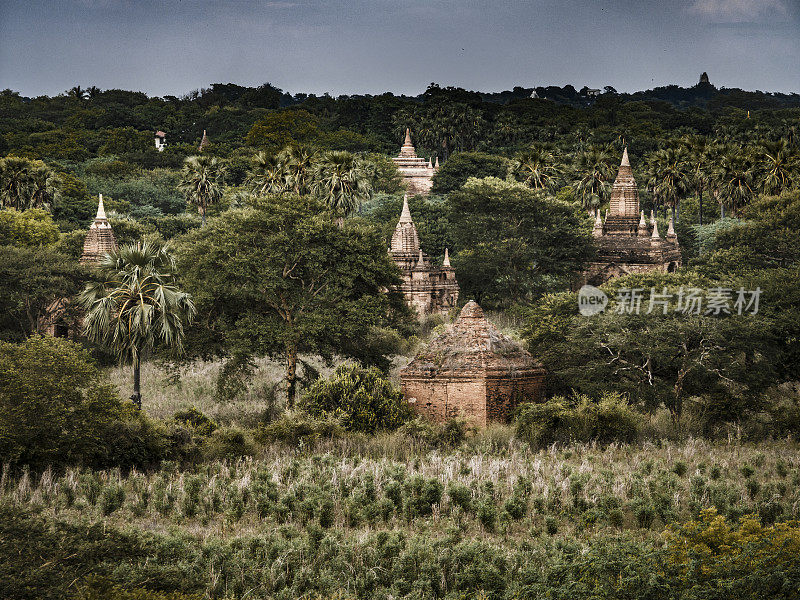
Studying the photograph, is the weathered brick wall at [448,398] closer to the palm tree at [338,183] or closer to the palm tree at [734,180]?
the palm tree at [338,183]

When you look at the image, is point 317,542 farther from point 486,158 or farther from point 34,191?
point 486,158

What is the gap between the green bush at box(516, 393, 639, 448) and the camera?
88.1 ft

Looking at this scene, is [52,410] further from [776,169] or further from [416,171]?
[416,171]

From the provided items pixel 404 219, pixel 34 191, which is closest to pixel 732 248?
pixel 404 219

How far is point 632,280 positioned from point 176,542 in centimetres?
2665

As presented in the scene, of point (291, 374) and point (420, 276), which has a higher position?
point (420, 276)

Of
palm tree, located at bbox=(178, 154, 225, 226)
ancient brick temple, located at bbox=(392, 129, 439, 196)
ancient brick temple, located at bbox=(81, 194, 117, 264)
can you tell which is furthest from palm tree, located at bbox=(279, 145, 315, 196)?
ancient brick temple, located at bbox=(392, 129, 439, 196)

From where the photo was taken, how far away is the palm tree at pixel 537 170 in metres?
75.1

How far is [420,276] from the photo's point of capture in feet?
194

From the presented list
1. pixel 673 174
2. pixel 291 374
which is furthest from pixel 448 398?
pixel 673 174

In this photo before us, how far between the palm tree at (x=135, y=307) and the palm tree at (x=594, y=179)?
158ft

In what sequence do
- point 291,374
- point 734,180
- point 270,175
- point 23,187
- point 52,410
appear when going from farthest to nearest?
1. point 23,187
2. point 734,180
3. point 270,175
4. point 291,374
5. point 52,410

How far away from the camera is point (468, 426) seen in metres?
28.3

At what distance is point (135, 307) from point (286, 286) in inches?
232
